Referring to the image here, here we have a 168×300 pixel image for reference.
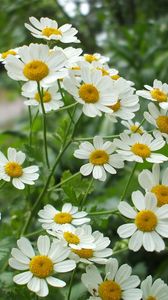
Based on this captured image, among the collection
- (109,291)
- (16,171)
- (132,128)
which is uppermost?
(132,128)

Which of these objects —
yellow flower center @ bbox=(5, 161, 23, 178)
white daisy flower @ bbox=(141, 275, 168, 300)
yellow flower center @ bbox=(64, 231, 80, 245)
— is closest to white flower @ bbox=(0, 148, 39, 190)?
yellow flower center @ bbox=(5, 161, 23, 178)

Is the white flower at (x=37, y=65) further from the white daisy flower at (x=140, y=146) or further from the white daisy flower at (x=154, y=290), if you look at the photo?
the white daisy flower at (x=154, y=290)

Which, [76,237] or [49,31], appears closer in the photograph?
[76,237]

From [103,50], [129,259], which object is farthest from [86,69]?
[103,50]

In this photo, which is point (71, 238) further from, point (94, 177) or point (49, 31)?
point (49, 31)

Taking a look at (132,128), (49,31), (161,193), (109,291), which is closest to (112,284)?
(109,291)

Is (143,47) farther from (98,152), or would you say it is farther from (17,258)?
(17,258)

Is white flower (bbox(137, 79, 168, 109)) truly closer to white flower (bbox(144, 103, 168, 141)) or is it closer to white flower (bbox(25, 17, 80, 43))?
white flower (bbox(144, 103, 168, 141))

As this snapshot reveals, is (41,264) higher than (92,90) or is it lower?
lower
